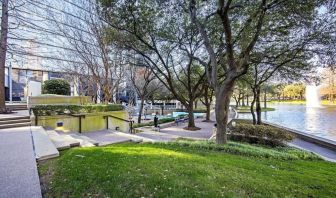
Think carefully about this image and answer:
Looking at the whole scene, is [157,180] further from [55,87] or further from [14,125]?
[55,87]

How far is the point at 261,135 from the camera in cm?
1022

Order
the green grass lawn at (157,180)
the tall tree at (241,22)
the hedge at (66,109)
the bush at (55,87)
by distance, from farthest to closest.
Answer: the bush at (55,87), the hedge at (66,109), the tall tree at (241,22), the green grass lawn at (157,180)

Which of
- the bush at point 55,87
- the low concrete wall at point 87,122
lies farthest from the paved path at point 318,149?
the bush at point 55,87

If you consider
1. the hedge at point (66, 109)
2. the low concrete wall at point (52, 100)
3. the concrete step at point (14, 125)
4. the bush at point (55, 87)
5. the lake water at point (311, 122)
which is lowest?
the lake water at point (311, 122)

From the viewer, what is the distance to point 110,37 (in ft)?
35.7

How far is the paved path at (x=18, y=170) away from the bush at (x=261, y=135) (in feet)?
30.8

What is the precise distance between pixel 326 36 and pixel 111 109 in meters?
10.8

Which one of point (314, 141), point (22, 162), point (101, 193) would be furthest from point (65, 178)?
point (314, 141)

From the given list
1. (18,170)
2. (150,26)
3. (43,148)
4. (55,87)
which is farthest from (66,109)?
(55,87)

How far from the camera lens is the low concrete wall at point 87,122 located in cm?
905

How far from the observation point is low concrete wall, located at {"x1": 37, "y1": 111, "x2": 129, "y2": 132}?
9.05 m

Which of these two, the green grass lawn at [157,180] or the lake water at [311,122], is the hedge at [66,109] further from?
the lake water at [311,122]

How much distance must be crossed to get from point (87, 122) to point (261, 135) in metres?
8.80

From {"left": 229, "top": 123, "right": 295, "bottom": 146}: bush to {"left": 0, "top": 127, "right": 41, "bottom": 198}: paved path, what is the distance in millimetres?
9379
